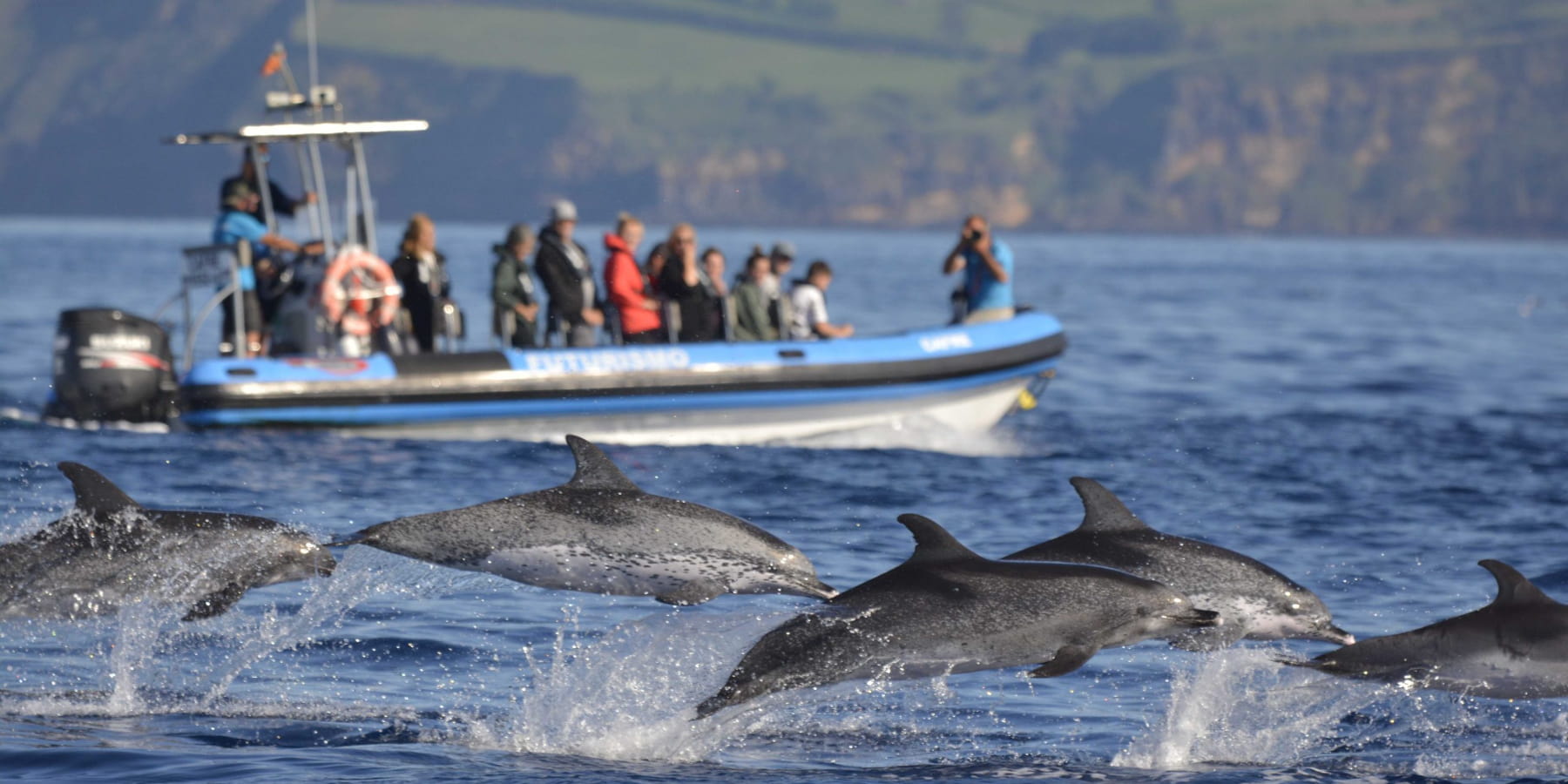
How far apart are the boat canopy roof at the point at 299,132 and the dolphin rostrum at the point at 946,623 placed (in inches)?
430

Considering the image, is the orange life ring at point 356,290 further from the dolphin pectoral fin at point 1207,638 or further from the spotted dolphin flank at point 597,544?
the dolphin pectoral fin at point 1207,638

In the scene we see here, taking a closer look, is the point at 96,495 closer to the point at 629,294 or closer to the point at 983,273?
the point at 629,294

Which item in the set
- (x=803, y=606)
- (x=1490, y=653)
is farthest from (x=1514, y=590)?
(x=803, y=606)

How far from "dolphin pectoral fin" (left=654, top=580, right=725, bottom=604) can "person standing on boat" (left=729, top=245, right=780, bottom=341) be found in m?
10.8

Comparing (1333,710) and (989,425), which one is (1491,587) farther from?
(989,425)

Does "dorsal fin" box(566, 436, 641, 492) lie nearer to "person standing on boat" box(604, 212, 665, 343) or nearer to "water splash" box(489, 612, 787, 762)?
"water splash" box(489, 612, 787, 762)

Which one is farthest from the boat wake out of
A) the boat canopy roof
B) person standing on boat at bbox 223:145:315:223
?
person standing on boat at bbox 223:145:315:223

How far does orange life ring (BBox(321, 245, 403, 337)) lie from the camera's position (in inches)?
686

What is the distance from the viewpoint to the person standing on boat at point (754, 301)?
19.0 metres

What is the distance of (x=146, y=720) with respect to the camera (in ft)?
28.6

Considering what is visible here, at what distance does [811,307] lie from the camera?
785 inches

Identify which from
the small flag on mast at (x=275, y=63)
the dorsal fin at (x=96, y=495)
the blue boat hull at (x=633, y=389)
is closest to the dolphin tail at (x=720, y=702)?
the dorsal fin at (x=96, y=495)

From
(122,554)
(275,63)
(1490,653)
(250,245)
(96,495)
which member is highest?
(275,63)

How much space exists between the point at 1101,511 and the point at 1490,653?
176cm
